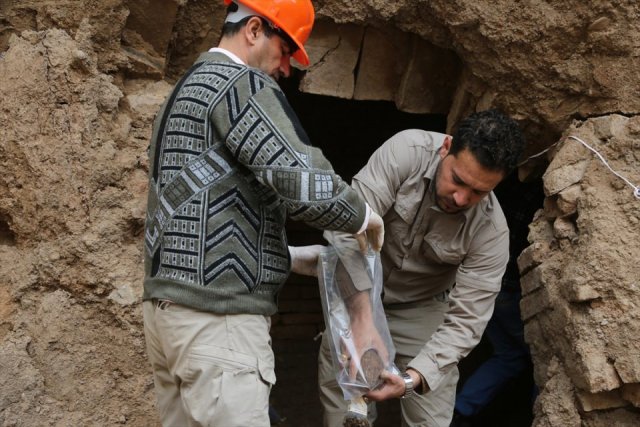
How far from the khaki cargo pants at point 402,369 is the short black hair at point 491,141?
2.63 feet

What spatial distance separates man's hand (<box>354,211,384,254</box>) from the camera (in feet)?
6.97

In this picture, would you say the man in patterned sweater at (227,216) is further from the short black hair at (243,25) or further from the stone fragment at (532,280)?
the stone fragment at (532,280)

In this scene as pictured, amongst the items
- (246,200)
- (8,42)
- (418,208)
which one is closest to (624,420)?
(418,208)

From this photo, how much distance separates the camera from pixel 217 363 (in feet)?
6.23

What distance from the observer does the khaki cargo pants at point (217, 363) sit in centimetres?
187

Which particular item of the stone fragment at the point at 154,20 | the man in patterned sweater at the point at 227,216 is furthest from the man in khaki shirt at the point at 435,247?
the stone fragment at the point at 154,20

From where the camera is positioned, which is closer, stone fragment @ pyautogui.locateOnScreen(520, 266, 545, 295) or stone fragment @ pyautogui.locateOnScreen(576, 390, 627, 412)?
stone fragment @ pyautogui.locateOnScreen(576, 390, 627, 412)

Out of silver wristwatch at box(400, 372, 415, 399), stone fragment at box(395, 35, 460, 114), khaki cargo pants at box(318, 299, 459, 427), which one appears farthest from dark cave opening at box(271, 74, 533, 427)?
silver wristwatch at box(400, 372, 415, 399)

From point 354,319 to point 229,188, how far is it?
69cm

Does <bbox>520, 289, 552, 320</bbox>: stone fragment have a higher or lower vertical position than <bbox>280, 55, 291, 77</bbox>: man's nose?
lower

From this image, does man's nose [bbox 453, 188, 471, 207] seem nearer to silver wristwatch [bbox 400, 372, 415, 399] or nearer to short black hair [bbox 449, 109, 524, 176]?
short black hair [bbox 449, 109, 524, 176]

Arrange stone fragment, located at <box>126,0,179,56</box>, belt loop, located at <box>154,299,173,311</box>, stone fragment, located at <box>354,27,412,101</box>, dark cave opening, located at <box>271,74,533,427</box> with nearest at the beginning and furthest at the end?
belt loop, located at <box>154,299,173,311</box>
stone fragment, located at <box>126,0,179,56</box>
stone fragment, located at <box>354,27,412,101</box>
dark cave opening, located at <box>271,74,533,427</box>

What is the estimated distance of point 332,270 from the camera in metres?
2.41

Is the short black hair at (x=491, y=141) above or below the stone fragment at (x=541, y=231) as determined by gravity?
above
